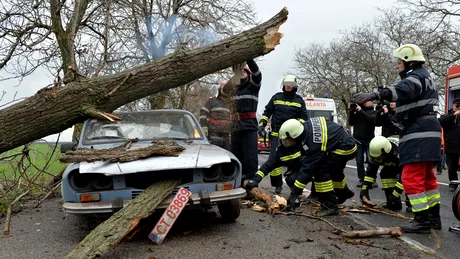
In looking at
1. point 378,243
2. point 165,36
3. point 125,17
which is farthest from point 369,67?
point 378,243

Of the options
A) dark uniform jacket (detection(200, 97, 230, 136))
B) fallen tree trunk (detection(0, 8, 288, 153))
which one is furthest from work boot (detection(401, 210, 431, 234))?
dark uniform jacket (detection(200, 97, 230, 136))

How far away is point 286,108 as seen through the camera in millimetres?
7027

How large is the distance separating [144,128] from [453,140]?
5803 mm

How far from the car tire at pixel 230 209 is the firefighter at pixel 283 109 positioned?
2202 millimetres

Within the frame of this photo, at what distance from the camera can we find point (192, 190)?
13.7ft

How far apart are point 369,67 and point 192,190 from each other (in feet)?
114

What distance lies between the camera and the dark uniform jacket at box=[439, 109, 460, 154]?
7.94 meters

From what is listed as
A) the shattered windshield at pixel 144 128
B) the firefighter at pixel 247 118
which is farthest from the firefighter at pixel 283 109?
the shattered windshield at pixel 144 128

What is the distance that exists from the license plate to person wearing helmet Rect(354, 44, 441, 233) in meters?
2.05

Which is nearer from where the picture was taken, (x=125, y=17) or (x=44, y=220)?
(x=44, y=220)

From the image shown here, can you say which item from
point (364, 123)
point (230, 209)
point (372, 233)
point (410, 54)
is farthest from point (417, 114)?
point (364, 123)

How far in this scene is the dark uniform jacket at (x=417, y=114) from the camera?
14.6ft

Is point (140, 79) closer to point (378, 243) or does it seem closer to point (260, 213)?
point (260, 213)

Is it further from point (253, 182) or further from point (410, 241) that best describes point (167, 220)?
point (410, 241)
